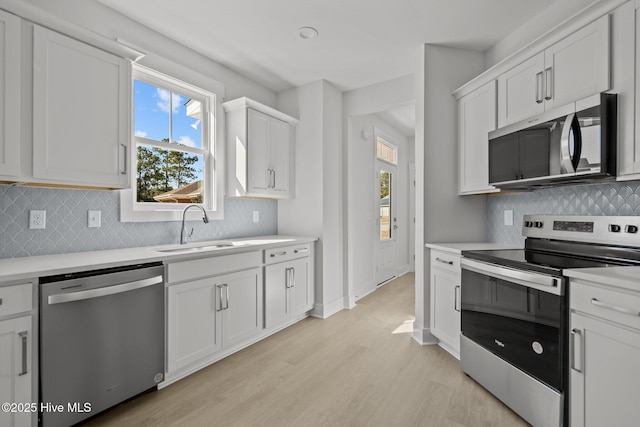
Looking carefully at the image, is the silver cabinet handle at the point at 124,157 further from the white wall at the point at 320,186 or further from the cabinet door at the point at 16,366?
the white wall at the point at 320,186

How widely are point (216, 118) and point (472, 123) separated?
2423 millimetres

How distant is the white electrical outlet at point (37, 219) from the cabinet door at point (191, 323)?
88 centimetres

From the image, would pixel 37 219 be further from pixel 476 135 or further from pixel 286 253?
pixel 476 135

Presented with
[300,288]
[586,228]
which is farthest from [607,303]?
[300,288]

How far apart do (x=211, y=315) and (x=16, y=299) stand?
1.17 m

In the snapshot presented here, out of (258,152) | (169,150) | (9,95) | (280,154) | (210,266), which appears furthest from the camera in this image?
(280,154)

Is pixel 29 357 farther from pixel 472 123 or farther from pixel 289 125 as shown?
pixel 472 123

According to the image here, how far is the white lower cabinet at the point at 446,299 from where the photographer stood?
2.51 m

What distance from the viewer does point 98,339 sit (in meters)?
1.76

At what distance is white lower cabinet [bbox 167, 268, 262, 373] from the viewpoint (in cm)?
220

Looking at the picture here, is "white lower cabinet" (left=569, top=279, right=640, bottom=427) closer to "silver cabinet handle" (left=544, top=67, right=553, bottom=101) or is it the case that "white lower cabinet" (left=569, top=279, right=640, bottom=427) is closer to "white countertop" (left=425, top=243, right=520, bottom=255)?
"white countertop" (left=425, top=243, right=520, bottom=255)

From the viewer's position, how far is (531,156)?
215 cm

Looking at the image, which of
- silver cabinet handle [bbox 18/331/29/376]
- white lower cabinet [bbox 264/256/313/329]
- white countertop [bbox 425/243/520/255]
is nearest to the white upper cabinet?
white countertop [bbox 425/243/520/255]

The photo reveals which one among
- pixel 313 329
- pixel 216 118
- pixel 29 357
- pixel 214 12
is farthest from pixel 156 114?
pixel 313 329
